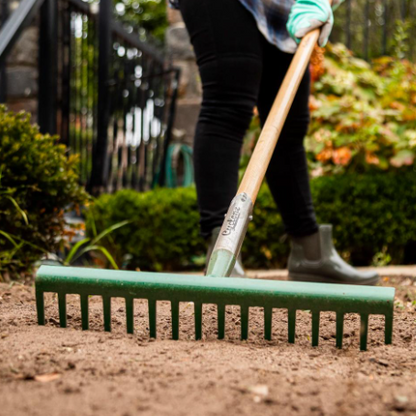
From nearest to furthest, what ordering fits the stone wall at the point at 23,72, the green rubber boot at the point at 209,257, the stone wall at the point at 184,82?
the green rubber boot at the point at 209,257
the stone wall at the point at 23,72
the stone wall at the point at 184,82

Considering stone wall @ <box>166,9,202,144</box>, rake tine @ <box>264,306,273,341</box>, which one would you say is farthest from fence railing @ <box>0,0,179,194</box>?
rake tine @ <box>264,306,273,341</box>

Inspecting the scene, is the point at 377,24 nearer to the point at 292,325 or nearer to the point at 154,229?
the point at 154,229

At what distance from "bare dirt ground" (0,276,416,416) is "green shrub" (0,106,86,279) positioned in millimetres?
662

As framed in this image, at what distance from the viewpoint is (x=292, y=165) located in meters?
2.05

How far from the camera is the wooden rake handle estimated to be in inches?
60.9

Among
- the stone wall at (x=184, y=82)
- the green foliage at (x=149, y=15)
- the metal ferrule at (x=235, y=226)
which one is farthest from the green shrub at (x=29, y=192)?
the green foliage at (x=149, y=15)

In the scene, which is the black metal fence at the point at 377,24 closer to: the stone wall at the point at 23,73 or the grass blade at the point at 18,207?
the stone wall at the point at 23,73

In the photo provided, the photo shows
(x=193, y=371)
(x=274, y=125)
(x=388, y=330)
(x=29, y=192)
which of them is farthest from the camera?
(x=29, y=192)

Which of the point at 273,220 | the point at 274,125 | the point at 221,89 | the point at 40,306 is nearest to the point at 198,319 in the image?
the point at 40,306

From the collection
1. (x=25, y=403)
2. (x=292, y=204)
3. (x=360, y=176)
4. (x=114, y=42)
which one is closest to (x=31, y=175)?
(x=292, y=204)

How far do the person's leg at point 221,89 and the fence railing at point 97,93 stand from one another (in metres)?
1.75

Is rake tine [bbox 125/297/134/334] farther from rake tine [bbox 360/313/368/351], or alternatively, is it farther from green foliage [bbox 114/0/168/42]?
green foliage [bbox 114/0/168/42]

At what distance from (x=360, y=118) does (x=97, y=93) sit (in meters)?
1.77

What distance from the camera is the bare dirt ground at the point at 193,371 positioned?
85cm
